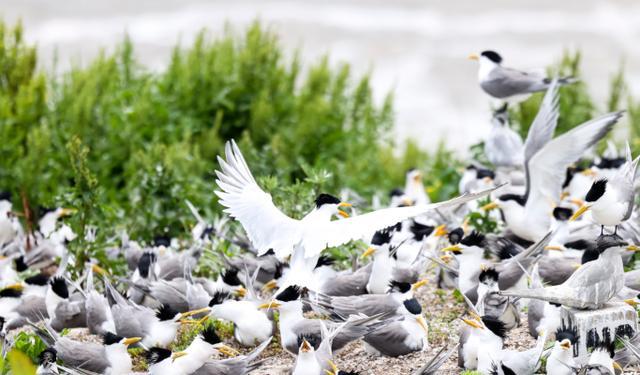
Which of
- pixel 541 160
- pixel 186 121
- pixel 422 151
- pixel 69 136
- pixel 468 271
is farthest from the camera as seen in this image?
pixel 422 151

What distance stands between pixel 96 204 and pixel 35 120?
297 cm

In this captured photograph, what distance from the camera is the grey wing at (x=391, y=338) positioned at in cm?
475

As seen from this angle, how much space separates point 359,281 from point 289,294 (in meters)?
0.74

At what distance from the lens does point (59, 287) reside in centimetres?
558

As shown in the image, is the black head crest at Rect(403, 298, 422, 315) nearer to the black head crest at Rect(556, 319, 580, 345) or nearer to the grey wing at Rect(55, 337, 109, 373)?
the black head crest at Rect(556, 319, 580, 345)

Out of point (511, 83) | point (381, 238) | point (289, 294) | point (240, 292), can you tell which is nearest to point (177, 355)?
point (289, 294)

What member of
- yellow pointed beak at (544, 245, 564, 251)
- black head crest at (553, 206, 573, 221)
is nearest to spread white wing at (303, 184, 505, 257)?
yellow pointed beak at (544, 245, 564, 251)

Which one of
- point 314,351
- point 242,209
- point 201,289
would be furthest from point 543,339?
point 201,289

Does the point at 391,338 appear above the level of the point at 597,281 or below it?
below

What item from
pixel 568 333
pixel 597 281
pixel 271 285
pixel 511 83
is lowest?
pixel 271 285

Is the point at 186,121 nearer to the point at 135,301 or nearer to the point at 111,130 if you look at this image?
the point at 111,130

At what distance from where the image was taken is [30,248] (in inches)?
277

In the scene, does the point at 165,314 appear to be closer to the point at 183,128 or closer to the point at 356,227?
the point at 356,227

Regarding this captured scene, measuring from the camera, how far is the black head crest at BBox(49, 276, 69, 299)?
557 cm
